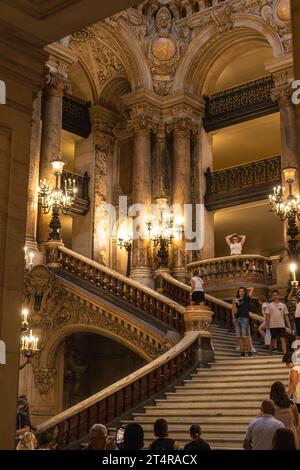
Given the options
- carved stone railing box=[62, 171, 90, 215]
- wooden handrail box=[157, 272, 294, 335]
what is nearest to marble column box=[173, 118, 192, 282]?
wooden handrail box=[157, 272, 294, 335]

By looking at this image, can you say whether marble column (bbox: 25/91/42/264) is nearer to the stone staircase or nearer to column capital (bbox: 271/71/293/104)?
the stone staircase

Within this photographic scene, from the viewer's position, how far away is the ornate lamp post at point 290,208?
16.0m

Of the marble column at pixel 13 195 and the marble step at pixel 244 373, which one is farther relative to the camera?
the marble step at pixel 244 373

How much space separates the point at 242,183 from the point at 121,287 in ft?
21.0

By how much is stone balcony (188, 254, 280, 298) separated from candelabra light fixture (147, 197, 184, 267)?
4.39ft

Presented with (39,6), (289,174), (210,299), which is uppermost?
(289,174)

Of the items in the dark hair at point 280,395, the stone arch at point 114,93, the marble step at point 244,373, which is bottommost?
the dark hair at point 280,395

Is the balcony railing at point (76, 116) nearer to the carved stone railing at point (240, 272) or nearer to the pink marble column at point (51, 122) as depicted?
the pink marble column at point (51, 122)

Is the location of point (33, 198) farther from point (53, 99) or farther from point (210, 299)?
point (210, 299)

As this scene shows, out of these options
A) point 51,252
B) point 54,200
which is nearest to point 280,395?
point 51,252

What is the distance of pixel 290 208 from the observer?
16.3 metres

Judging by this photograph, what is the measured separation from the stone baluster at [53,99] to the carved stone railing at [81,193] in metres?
2.63

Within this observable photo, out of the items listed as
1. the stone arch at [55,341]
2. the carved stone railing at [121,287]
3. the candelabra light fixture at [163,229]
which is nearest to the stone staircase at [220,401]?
the carved stone railing at [121,287]

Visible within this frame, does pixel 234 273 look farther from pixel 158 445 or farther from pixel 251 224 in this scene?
pixel 158 445
